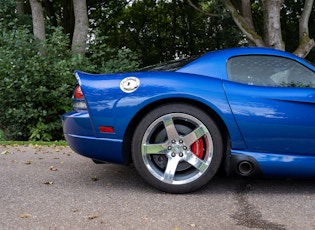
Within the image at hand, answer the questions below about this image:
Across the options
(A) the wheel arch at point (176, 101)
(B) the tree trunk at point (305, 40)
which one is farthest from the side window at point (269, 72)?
(B) the tree trunk at point (305, 40)

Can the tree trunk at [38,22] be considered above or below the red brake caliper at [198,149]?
above

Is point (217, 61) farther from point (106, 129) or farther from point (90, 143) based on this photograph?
point (90, 143)

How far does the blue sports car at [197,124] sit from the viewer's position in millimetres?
3699

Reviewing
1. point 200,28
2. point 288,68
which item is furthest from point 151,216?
point 200,28

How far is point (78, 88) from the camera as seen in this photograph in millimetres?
3990

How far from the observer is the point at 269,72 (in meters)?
3.95

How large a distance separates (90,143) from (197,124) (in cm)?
97

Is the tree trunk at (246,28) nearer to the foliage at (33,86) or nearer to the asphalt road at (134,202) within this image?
the foliage at (33,86)

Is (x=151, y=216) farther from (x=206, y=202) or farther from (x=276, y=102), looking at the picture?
(x=276, y=102)

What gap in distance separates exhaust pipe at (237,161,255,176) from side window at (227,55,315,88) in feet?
2.36

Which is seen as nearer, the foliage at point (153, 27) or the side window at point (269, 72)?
the side window at point (269, 72)

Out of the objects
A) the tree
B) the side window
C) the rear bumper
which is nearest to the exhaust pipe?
the side window

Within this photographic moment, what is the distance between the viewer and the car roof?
12.7ft

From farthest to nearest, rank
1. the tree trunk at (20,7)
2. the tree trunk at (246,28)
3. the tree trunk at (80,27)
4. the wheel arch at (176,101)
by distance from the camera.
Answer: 1. the tree trunk at (20,7)
2. the tree trunk at (246,28)
3. the tree trunk at (80,27)
4. the wheel arch at (176,101)
